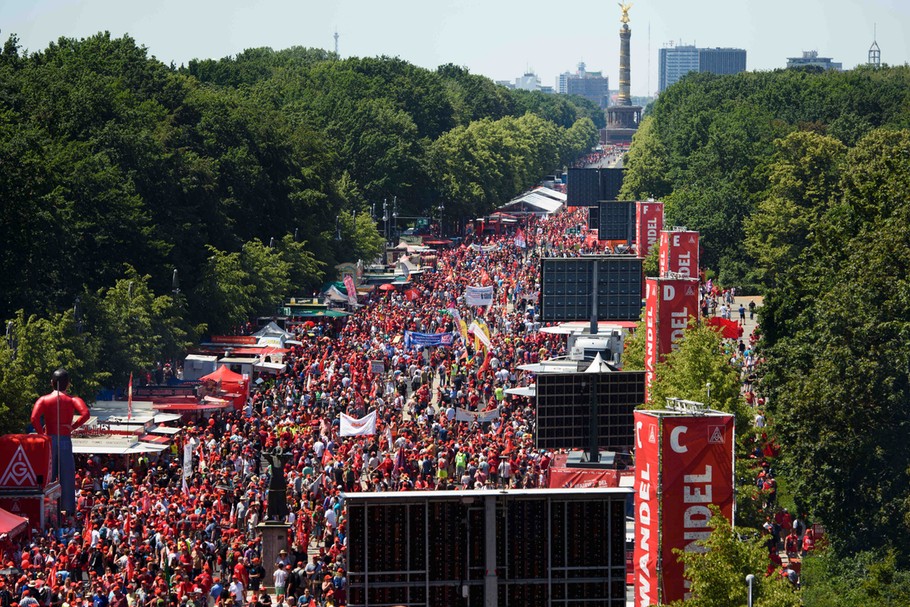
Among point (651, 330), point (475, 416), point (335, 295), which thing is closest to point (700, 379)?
point (651, 330)

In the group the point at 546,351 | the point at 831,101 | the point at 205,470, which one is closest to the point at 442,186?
the point at 831,101

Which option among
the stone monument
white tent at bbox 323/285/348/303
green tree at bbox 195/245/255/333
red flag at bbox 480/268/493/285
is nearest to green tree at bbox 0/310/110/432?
the stone monument

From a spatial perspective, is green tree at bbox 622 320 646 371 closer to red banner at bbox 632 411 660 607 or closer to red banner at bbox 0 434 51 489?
red banner at bbox 0 434 51 489

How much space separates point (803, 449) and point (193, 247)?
39.1 meters

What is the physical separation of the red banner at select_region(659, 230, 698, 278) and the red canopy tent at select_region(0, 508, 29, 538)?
24.6 metres

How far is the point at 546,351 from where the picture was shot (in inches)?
2512

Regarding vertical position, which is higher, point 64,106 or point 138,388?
point 64,106

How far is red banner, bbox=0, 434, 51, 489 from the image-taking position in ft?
134

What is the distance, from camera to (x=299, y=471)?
45.2m

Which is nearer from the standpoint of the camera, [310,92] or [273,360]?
[273,360]

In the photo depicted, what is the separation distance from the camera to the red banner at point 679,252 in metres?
57.5

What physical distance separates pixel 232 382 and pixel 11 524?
56.6 feet

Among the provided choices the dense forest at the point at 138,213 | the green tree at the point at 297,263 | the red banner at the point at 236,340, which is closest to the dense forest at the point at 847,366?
the red banner at the point at 236,340

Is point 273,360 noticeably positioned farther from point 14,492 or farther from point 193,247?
point 14,492
